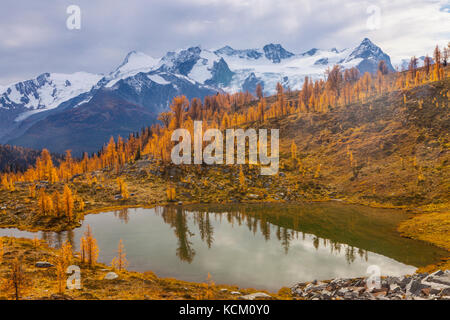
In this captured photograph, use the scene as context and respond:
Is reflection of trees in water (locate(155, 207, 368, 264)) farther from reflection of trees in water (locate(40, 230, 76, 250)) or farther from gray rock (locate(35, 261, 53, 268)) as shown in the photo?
reflection of trees in water (locate(40, 230, 76, 250))

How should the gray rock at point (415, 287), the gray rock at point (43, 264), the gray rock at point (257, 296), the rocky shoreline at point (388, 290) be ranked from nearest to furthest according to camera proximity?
the rocky shoreline at point (388, 290), the gray rock at point (415, 287), the gray rock at point (257, 296), the gray rock at point (43, 264)

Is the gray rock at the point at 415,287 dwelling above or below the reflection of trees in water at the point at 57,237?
above

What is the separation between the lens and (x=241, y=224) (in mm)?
71688

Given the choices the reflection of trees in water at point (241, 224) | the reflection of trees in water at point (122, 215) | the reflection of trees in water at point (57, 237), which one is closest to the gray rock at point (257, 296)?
the reflection of trees in water at point (241, 224)

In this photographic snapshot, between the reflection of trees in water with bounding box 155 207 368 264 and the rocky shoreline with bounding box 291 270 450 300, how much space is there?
1362cm

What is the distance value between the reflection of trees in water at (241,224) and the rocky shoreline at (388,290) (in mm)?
13618

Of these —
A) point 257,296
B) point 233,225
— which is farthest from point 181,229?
point 257,296

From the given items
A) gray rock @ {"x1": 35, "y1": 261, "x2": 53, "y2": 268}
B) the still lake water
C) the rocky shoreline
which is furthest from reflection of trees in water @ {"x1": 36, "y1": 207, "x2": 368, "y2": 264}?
gray rock @ {"x1": 35, "y1": 261, "x2": 53, "y2": 268}

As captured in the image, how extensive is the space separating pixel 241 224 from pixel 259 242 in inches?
635

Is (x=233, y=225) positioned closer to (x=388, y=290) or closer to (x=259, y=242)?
(x=259, y=242)

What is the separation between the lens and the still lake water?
4100 cm

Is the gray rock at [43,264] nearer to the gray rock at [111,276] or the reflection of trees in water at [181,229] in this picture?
the gray rock at [111,276]

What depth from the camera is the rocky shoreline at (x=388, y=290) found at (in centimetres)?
2670
